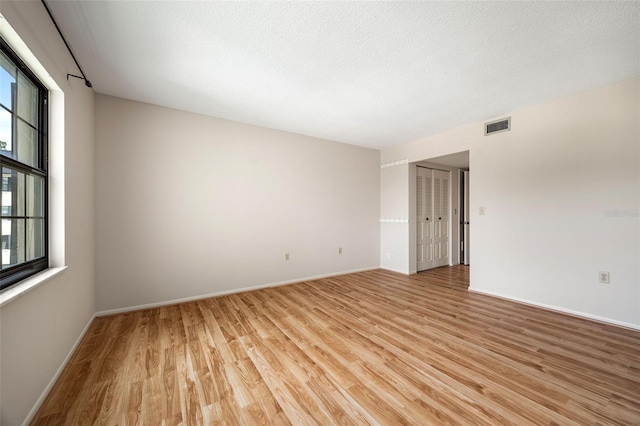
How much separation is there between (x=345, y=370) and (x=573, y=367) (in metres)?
1.72

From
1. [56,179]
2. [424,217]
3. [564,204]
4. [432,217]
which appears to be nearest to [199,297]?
[56,179]

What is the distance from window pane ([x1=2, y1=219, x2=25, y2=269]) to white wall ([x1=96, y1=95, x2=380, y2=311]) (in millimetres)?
1407

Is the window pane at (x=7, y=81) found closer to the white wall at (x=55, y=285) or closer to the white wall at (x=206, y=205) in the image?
the white wall at (x=55, y=285)

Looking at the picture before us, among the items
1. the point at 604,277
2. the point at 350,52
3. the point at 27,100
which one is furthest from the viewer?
the point at 604,277

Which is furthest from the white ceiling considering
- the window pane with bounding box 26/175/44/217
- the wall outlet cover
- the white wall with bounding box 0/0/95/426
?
the wall outlet cover

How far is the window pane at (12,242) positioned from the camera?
135 cm

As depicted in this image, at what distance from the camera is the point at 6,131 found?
138cm

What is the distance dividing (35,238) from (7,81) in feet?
3.25

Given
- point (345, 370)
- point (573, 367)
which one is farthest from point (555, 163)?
point (345, 370)

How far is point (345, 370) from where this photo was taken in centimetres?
179

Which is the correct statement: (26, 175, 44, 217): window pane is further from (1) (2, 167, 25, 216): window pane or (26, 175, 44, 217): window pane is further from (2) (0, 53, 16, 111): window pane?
(2) (0, 53, 16, 111): window pane

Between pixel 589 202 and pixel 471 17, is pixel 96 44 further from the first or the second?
pixel 589 202

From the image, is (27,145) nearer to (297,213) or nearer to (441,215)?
(297,213)

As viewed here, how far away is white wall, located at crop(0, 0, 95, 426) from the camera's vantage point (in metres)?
1.21
